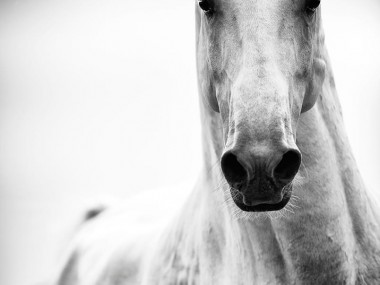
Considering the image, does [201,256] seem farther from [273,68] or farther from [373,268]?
[273,68]

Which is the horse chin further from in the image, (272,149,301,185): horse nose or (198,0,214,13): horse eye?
(198,0,214,13): horse eye

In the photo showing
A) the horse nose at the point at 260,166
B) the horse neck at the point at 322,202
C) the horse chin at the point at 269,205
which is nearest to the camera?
the horse nose at the point at 260,166

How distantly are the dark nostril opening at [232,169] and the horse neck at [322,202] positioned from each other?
384 mm

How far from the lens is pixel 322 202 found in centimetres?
186

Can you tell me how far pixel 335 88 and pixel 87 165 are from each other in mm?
16180

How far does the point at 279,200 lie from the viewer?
1.52 metres

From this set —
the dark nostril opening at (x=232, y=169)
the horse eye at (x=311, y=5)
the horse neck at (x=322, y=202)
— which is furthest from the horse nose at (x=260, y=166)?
the horse eye at (x=311, y=5)

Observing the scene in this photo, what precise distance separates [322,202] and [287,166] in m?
0.44

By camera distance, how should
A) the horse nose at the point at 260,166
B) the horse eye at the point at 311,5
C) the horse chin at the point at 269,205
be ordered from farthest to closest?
the horse eye at the point at 311,5
the horse chin at the point at 269,205
the horse nose at the point at 260,166

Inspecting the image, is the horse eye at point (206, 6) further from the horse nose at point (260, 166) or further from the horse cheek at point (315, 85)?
the horse nose at point (260, 166)

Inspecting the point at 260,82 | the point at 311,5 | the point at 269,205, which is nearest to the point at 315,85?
the point at 311,5

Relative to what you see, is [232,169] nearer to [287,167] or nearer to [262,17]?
[287,167]

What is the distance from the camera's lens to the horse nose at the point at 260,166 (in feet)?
4.71

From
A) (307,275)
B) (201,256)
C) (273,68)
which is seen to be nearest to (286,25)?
(273,68)
